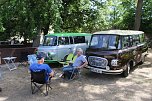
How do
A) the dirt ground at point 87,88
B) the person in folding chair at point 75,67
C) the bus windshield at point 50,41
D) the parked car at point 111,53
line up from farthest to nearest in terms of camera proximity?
the bus windshield at point 50,41
the person in folding chair at point 75,67
the parked car at point 111,53
the dirt ground at point 87,88

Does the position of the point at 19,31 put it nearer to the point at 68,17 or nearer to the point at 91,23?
the point at 68,17

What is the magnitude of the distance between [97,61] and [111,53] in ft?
2.31

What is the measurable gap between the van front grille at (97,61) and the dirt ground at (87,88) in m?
0.60

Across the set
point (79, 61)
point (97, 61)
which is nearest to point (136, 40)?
point (97, 61)

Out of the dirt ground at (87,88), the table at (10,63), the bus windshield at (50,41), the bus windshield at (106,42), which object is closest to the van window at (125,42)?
the bus windshield at (106,42)

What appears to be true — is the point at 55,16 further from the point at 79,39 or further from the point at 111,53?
the point at 111,53

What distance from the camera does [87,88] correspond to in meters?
8.05

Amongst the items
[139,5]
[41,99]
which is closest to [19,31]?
[139,5]

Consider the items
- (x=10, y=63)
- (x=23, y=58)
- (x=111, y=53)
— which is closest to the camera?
(x=111, y=53)

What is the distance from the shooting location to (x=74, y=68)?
9023mm

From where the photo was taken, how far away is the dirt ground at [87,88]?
23.0 ft

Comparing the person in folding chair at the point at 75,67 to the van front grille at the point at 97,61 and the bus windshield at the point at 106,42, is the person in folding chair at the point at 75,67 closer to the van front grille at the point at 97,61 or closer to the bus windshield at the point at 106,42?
the van front grille at the point at 97,61

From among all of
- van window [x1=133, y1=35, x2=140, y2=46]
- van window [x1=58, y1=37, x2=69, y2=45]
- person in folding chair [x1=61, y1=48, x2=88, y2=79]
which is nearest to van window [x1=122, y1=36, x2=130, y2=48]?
van window [x1=133, y1=35, x2=140, y2=46]

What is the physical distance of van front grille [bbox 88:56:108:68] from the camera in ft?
29.7
